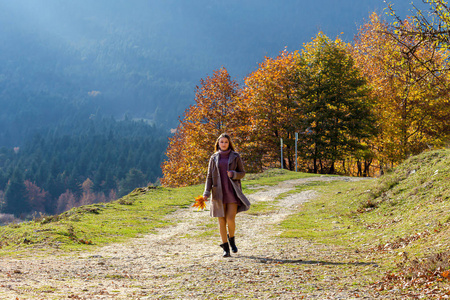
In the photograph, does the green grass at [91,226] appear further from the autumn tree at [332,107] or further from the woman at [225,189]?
the autumn tree at [332,107]

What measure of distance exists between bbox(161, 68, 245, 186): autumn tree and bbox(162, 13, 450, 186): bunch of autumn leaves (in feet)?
0.38

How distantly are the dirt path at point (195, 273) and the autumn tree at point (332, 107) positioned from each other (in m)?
31.6

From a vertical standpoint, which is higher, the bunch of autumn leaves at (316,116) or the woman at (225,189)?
the bunch of autumn leaves at (316,116)

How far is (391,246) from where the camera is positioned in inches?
315

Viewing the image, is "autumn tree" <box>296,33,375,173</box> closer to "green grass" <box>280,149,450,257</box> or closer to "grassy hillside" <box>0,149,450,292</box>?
"grassy hillside" <box>0,149,450,292</box>

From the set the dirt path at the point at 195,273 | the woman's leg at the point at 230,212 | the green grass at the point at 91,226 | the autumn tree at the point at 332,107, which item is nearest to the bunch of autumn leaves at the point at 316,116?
the autumn tree at the point at 332,107

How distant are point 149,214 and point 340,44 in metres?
35.4

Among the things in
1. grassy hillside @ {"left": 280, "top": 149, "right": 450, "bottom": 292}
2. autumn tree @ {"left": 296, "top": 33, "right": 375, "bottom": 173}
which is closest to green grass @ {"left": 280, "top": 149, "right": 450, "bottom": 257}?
grassy hillside @ {"left": 280, "top": 149, "right": 450, "bottom": 292}

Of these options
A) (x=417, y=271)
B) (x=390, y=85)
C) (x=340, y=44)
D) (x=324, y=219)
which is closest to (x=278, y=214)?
(x=324, y=219)

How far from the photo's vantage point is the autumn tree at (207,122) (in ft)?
145

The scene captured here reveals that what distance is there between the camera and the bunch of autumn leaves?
130 ft

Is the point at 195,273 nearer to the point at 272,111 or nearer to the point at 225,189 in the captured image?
the point at 225,189

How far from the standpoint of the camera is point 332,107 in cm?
4172

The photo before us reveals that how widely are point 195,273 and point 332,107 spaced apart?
37.2 m
